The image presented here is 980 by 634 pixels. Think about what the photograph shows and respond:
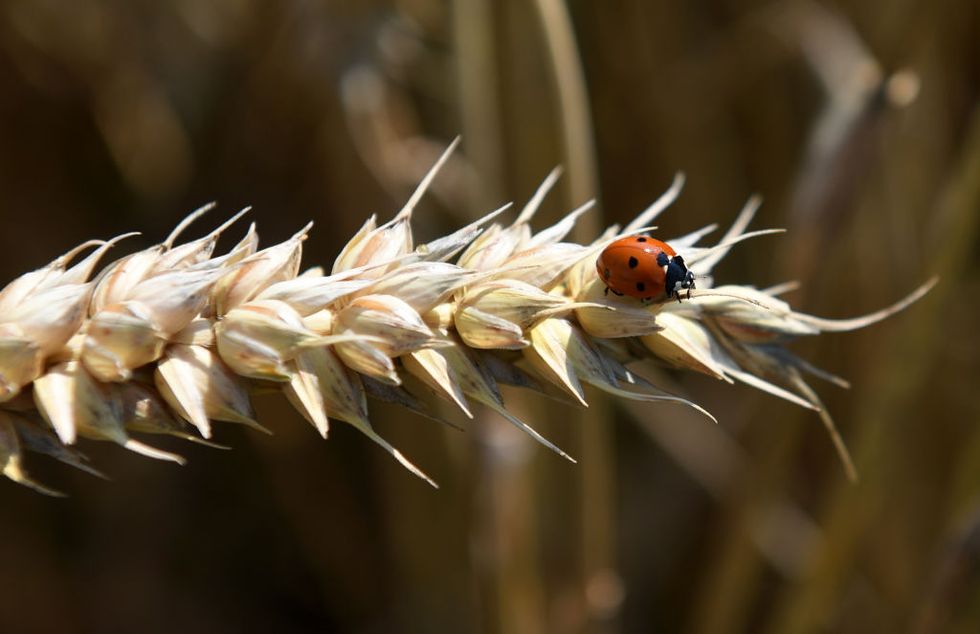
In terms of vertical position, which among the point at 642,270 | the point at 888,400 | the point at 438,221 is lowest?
the point at 888,400

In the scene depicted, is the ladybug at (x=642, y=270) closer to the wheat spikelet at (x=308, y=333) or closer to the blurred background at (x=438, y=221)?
the wheat spikelet at (x=308, y=333)

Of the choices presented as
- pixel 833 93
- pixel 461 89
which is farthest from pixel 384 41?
pixel 833 93

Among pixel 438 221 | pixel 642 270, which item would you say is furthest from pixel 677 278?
pixel 438 221

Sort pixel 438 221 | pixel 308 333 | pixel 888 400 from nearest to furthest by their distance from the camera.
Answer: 1. pixel 308 333
2. pixel 888 400
3. pixel 438 221

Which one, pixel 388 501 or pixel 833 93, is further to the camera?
pixel 388 501

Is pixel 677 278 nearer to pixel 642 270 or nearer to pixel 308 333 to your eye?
pixel 642 270

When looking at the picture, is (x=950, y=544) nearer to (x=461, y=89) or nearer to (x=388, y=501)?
(x=461, y=89)

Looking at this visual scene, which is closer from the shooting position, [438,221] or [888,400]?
[888,400]
